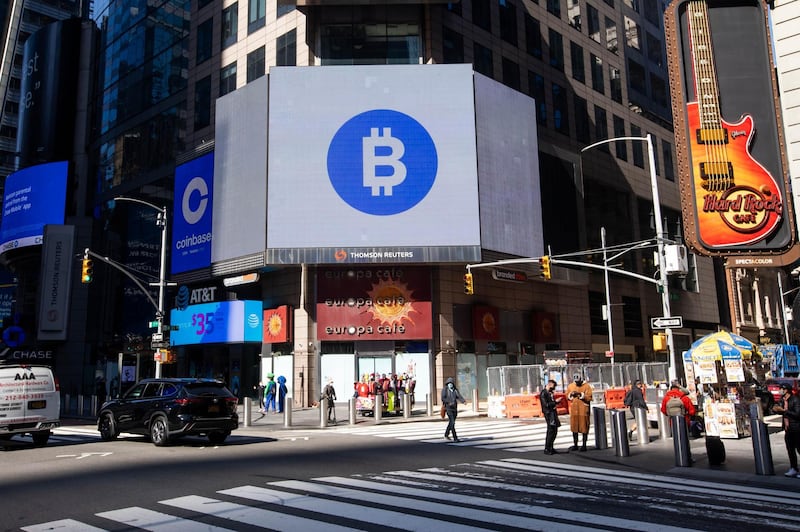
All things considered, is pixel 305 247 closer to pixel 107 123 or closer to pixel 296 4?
pixel 296 4

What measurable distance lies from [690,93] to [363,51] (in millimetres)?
23404

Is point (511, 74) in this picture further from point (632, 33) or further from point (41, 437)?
point (41, 437)

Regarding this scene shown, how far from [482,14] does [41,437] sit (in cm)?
3776

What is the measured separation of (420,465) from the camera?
1377 centimetres

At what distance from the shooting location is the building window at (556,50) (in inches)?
1965

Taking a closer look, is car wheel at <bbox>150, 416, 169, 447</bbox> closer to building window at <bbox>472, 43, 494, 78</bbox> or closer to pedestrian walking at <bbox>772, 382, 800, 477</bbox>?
pedestrian walking at <bbox>772, 382, 800, 477</bbox>

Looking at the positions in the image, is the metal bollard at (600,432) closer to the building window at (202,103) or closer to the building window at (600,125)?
the building window at (202,103)

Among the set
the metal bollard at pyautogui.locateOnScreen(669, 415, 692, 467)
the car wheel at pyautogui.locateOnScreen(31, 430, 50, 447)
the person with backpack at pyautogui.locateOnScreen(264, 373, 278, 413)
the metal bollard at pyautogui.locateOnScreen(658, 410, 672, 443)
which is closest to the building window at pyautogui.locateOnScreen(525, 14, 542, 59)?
the person with backpack at pyautogui.locateOnScreen(264, 373, 278, 413)

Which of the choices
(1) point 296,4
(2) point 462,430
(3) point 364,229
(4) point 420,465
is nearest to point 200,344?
(3) point 364,229

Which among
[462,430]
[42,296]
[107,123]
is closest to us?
[462,430]

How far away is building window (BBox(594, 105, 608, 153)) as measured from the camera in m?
52.6

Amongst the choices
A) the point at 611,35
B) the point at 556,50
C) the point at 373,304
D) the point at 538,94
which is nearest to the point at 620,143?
the point at 611,35

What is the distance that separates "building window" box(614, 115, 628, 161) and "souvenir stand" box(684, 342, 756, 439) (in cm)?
3781

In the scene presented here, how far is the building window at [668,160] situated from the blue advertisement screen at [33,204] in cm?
5516
